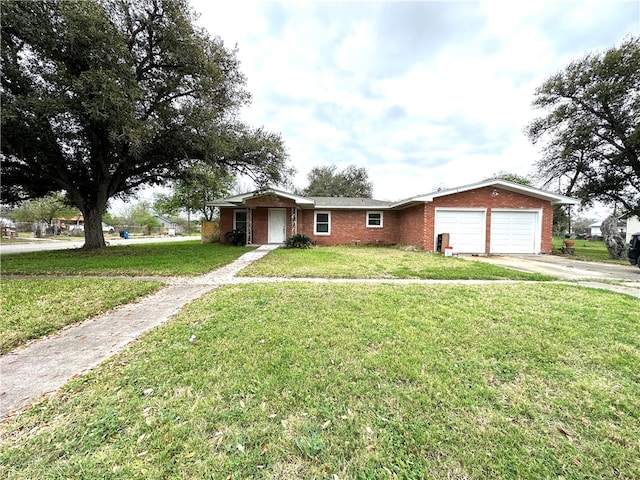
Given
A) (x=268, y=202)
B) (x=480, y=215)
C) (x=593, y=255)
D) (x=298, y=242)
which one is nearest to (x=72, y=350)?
(x=298, y=242)

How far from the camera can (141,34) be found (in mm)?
9344

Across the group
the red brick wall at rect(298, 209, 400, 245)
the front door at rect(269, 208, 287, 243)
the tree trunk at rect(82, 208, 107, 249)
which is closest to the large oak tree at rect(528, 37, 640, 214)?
the red brick wall at rect(298, 209, 400, 245)

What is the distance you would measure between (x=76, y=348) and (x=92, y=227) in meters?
12.5

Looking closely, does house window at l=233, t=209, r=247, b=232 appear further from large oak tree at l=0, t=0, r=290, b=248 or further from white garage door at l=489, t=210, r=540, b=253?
white garage door at l=489, t=210, r=540, b=253

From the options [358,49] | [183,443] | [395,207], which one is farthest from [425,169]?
[183,443]

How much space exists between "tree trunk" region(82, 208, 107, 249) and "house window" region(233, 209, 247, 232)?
6.48 metres

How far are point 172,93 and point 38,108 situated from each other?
417cm

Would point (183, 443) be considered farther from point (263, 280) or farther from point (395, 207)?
point (395, 207)

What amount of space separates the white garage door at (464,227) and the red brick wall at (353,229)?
415 cm

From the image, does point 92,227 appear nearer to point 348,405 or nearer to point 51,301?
point 51,301

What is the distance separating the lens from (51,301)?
4629 millimetres

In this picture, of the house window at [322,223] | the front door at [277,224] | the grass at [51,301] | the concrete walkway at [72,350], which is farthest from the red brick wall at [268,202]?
the concrete walkway at [72,350]

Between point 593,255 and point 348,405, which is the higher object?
point 593,255

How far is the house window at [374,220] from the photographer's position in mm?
16625
